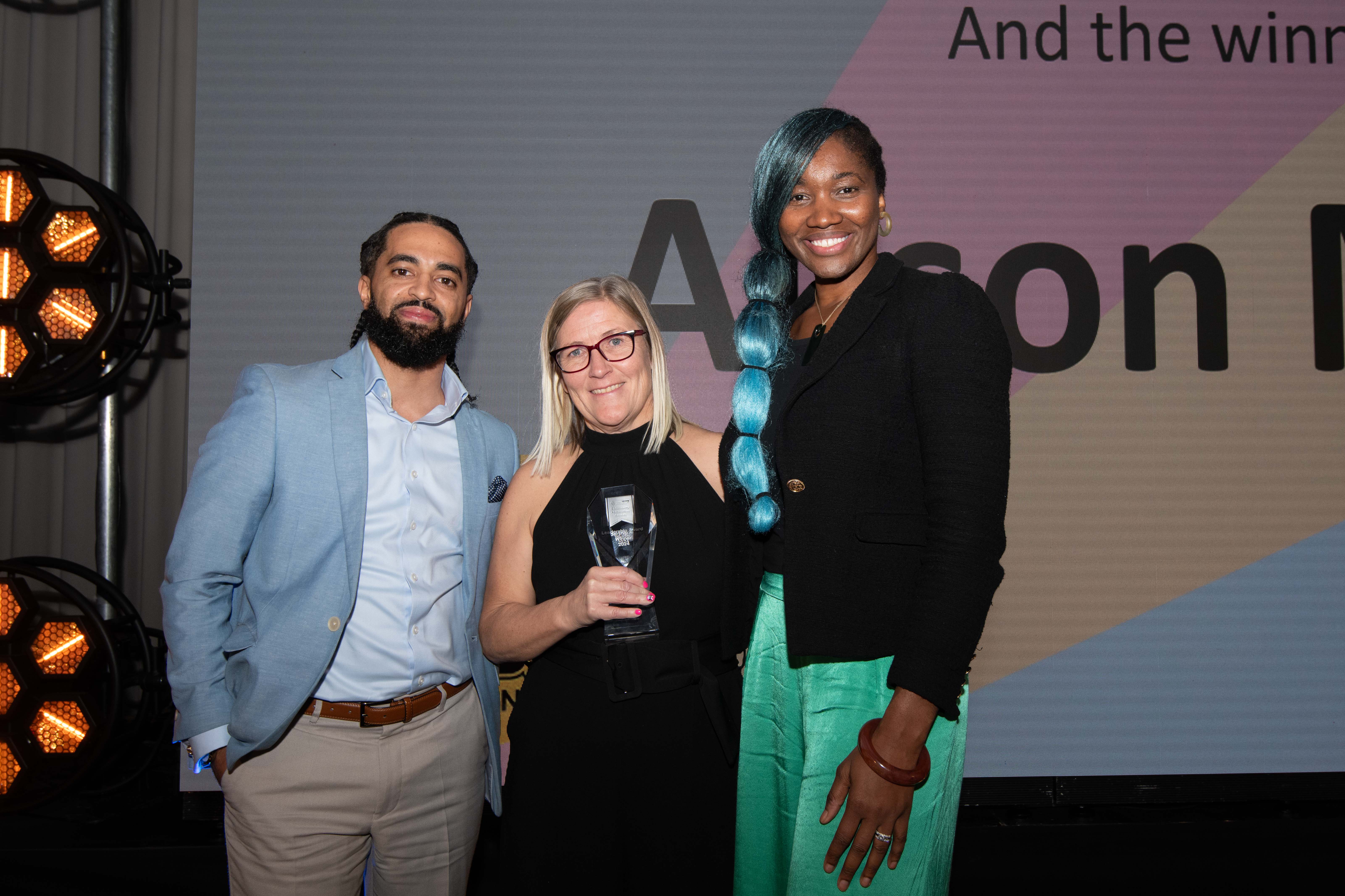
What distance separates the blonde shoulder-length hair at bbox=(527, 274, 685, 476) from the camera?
6.10ft

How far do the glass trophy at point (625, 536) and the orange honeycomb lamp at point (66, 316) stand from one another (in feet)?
7.65

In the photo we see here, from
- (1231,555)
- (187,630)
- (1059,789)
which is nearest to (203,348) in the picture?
(187,630)

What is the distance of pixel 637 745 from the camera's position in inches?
66.0

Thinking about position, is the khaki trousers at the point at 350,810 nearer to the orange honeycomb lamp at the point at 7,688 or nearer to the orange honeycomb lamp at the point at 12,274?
the orange honeycomb lamp at the point at 7,688

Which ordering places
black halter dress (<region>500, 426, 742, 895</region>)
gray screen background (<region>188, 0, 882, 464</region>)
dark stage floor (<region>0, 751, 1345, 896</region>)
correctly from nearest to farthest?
black halter dress (<region>500, 426, 742, 895</region>), dark stage floor (<region>0, 751, 1345, 896</region>), gray screen background (<region>188, 0, 882, 464</region>)

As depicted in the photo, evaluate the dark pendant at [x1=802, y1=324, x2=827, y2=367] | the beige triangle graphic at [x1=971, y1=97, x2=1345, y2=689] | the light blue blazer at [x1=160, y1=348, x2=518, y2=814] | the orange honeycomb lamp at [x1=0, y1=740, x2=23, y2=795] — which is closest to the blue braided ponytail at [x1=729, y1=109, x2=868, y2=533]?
the dark pendant at [x1=802, y1=324, x2=827, y2=367]

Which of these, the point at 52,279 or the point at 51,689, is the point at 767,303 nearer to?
the point at 52,279

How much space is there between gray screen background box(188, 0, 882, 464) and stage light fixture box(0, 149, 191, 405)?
448 mm

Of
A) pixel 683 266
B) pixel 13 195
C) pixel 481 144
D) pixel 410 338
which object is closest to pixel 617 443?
pixel 410 338

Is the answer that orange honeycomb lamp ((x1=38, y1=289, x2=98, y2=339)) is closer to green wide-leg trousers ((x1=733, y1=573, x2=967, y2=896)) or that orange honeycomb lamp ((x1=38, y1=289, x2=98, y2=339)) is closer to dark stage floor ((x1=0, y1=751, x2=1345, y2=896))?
dark stage floor ((x1=0, y1=751, x2=1345, y2=896))

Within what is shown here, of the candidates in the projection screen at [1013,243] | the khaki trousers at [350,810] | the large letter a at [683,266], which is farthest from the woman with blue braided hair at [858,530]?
the projection screen at [1013,243]

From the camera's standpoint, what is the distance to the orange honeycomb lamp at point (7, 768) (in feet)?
8.66

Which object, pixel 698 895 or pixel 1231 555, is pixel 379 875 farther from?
pixel 1231 555

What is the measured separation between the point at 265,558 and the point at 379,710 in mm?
476
